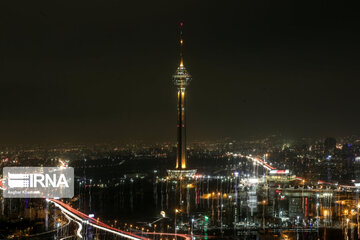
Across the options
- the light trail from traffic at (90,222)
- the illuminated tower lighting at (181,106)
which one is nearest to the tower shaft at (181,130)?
the illuminated tower lighting at (181,106)

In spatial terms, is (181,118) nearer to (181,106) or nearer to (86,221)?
(181,106)

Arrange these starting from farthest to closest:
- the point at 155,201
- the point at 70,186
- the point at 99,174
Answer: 1. the point at 99,174
2. the point at 70,186
3. the point at 155,201

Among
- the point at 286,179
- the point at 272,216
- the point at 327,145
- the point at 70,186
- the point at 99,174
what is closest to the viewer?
the point at 272,216

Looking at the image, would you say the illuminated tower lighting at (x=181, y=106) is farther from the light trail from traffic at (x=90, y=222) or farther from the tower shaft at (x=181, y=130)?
the light trail from traffic at (x=90, y=222)

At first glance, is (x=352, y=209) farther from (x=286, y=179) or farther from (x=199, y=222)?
(x=286, y=179)

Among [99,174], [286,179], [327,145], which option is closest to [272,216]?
[286,179]

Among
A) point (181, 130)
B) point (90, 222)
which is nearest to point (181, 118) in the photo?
point (181, 130)

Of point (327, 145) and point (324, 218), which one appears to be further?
point (327, 145)
